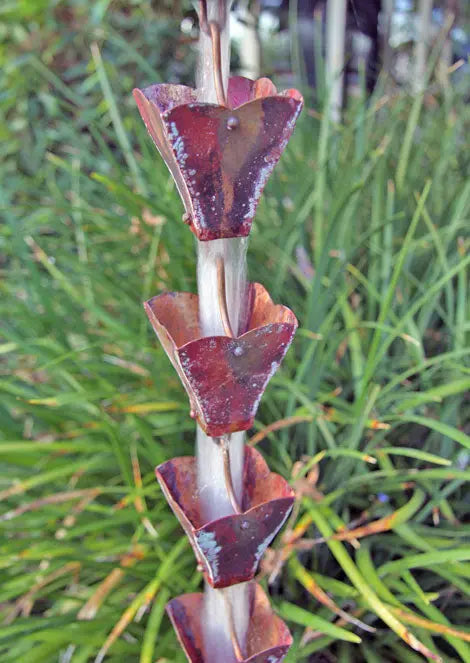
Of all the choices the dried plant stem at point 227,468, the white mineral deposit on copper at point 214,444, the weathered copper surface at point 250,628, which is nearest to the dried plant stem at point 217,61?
the white mineral deposit on copper at point 214,444

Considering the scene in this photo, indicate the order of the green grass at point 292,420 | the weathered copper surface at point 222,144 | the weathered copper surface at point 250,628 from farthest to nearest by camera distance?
the green grass at point 292,420 < the weathered copper surface at point 250,628 < the weathered copper surface at point 222,144

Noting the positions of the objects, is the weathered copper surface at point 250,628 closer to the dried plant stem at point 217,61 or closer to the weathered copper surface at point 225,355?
the weathered copper surface at point 225,355

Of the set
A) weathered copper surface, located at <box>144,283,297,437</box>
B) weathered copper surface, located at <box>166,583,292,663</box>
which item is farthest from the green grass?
weathered copper surface, located at <box>144,283,297,437</box>

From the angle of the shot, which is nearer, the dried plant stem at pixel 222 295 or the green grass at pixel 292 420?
the dried plant stem at pixel 222 295

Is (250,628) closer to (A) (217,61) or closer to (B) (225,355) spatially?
(B) (225,355)

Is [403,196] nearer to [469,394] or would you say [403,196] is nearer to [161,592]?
[469,394]

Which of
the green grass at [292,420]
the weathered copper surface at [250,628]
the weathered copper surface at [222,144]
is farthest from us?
the green grass at [292,420]

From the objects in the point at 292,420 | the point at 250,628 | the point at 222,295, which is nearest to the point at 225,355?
the point at 222,295
